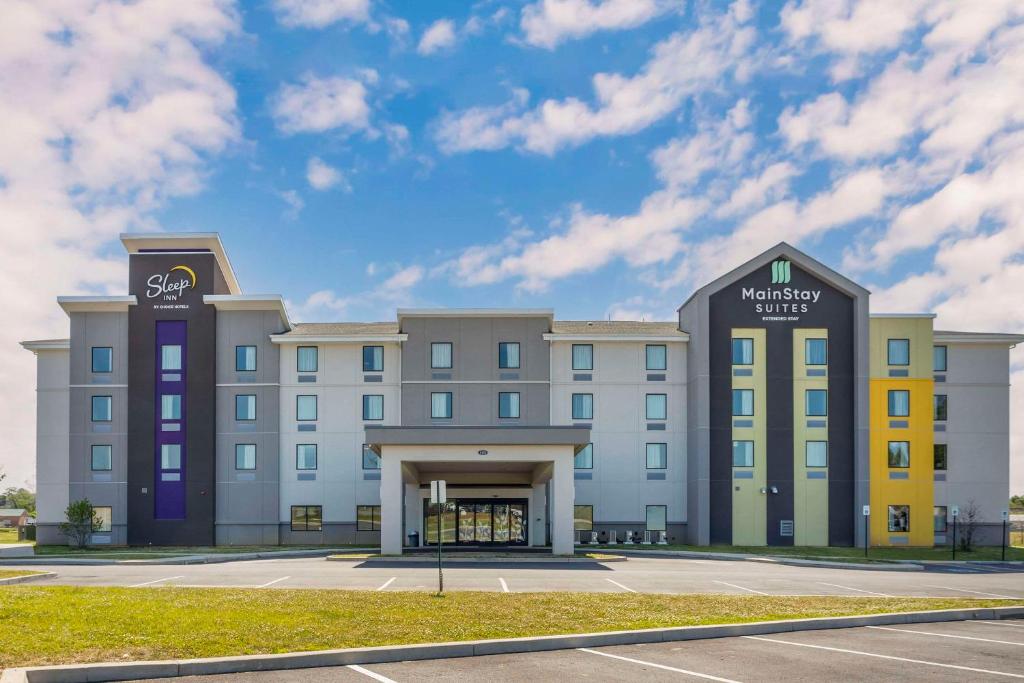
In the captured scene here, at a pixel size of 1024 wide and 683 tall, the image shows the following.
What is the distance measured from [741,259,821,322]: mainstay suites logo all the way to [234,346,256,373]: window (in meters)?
23.1

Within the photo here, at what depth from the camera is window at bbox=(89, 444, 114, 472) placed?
144 ft

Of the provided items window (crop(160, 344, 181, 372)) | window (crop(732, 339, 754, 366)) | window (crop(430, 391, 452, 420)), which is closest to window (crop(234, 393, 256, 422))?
window (crop(160, 344, 181, 372))

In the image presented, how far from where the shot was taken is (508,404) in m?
44.3

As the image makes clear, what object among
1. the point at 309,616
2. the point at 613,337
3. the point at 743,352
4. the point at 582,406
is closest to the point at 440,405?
the point at 582,406

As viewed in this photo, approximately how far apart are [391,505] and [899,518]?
81.4ft

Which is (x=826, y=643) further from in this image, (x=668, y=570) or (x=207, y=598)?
(x=668, y=570)

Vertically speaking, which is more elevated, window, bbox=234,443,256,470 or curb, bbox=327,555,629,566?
window, bbox=234,443,256,470

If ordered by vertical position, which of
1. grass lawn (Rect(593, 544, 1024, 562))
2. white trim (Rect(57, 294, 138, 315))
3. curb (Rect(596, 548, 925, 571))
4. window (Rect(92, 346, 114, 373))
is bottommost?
grass lawn (Rect(593, 544, 1024, 562))

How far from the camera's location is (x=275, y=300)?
44094 millimetres

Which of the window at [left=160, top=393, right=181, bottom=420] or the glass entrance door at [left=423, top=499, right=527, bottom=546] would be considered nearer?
the glass entrance door at [left=423, top=499, right=527, bottom=546]

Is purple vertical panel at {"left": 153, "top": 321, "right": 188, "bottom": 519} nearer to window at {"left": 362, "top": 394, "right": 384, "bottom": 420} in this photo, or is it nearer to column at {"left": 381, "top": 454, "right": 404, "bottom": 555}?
window at {"left": 362, "top": 394, "right": 384, "bottom": 420}

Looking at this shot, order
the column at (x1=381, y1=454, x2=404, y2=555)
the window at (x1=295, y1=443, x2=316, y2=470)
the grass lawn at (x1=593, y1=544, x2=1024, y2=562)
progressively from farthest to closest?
the window at (x1=295, y1=443, x2=316, y2=470), the grass lawn at (x1=593, y1=544, x2=1024, y2=562), the column at (x1=381, y1=454, x2=404, y2=555)

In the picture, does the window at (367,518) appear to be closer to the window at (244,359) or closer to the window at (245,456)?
the window at (245,456)

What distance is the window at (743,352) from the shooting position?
143 feet
